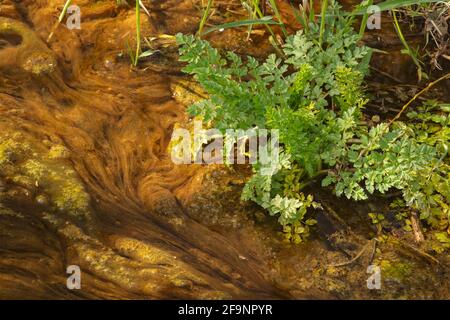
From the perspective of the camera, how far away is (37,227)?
2.13m

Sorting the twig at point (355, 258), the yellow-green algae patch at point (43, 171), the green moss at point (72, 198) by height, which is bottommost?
the twig at point (355, 258)

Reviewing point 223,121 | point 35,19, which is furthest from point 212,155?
point 35,19

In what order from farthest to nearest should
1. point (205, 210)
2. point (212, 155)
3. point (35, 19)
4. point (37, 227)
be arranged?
point (35, 19) → point (212, 155) → point (205, 210) → point (37, 227)

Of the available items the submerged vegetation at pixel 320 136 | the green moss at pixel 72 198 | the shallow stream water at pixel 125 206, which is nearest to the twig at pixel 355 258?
the shallow stream water at pixel 125 206

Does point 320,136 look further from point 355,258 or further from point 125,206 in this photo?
point 125,206

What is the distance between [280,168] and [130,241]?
54cm

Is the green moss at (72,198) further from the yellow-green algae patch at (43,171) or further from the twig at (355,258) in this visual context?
the twig at (355,258)

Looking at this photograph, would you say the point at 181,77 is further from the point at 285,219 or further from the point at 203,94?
the point at 285,219

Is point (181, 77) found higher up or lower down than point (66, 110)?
higher up

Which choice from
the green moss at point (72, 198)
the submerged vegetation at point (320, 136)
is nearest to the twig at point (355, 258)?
the submerged vegetation at point (320, 136)

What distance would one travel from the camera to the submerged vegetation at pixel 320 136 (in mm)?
2186

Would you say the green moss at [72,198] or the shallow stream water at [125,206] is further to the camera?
the green moss at [72,198]

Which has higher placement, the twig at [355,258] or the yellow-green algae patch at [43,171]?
the yellow-green algae patch at [43,171]

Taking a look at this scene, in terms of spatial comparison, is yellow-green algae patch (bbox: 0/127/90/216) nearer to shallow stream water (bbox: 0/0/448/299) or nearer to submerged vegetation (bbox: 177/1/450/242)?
shallow stream water (bbox: 0/0/448/299)
